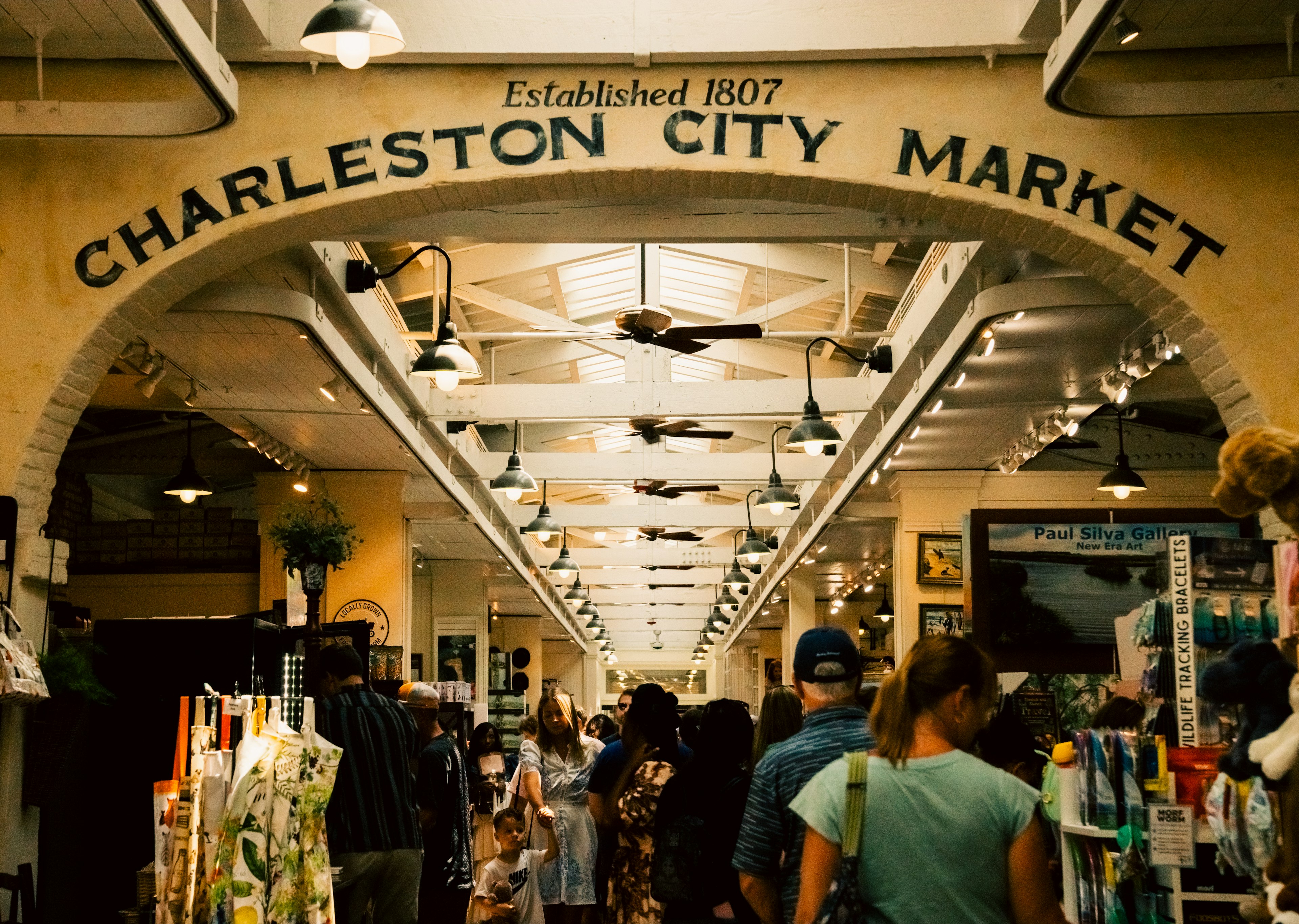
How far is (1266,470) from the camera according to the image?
122 inches

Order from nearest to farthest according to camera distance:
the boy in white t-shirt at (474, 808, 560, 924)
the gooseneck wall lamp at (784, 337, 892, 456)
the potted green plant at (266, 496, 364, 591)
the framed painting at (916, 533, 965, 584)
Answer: the boy in white t-shirt at (474, 808, 560, 924)
the gooseneck wall lamp at (784, 337, 892, 456)
the potted green plant at (266, 496, 364, 591)
the framed painting at (916, 533, 965, 584)

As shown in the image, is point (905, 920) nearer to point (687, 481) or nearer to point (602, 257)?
point (602, 257)

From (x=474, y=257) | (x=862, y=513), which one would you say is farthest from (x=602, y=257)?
(x=862, y=513)

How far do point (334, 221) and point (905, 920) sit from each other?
485 cm

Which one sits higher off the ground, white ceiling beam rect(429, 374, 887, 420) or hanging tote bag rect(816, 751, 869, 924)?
white ceiling beam rect(429, 374, 887, 420)

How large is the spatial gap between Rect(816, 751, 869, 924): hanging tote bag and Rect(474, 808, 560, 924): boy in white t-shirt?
4584mm

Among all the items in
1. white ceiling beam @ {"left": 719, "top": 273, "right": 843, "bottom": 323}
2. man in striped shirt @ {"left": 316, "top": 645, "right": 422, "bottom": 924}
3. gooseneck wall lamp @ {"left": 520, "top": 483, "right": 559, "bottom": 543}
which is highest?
white ceiling beam @ {"left": 719, "top": 273, "right": 843, "bottom": 323}

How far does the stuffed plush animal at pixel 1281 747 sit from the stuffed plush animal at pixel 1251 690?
0.06 metres

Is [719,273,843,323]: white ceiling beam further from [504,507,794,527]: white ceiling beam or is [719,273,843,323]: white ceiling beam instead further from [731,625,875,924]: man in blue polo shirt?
[504,507,794,527]: white ceiling beam

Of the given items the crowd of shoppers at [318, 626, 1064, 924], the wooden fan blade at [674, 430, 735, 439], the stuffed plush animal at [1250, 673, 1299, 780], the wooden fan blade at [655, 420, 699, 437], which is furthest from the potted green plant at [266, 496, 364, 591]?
the stuffed plush animal at [1250, 673, 1299, 780]

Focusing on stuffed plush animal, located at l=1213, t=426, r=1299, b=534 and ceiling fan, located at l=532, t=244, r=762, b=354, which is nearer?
stuffed plush animal, located at l=1213, t=426, r=1299, b=534

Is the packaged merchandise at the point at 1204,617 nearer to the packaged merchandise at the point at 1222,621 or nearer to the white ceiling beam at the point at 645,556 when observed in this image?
the packaged merchandise at the point at 1222,621

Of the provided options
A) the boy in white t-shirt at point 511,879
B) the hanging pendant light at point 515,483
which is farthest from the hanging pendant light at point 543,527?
the boy in white t-shirt at point 511,879

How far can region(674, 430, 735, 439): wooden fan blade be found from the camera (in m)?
11.6
